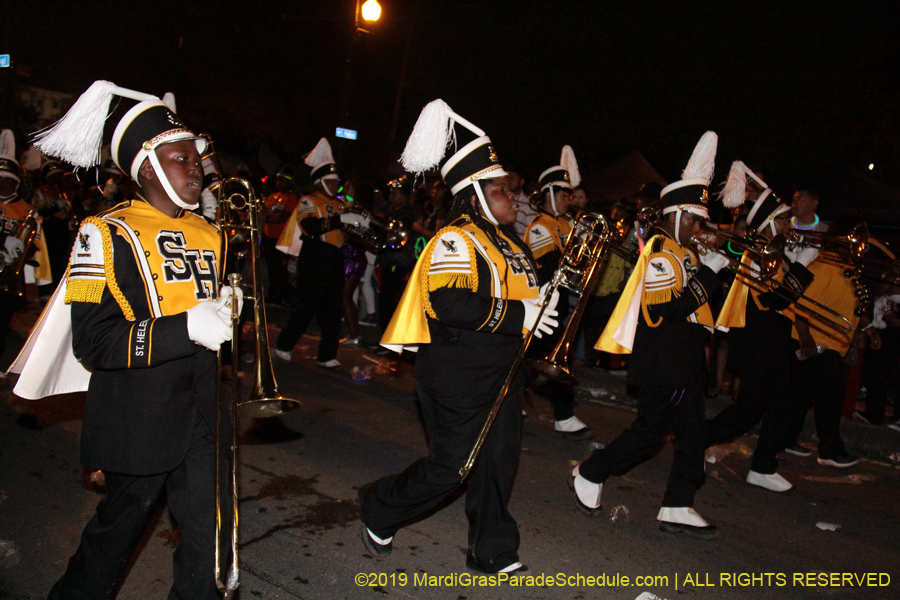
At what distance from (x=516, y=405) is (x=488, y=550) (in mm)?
736

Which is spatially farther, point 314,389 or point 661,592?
point 314,389

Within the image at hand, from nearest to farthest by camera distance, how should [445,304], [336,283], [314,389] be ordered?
[445,304] → [314,389] → [336,283]

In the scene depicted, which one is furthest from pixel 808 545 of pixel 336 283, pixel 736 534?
Result: pixel 336 283

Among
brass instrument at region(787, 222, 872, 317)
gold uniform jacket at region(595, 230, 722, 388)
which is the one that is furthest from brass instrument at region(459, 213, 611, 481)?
brass instrument at region(787, 222, 872, 317)

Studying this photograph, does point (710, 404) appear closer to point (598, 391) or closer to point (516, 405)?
point (598, 391)

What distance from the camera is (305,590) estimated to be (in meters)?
3.45

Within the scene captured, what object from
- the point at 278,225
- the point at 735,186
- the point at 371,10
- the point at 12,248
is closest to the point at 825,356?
the point at 735,186

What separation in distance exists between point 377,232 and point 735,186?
4479mm

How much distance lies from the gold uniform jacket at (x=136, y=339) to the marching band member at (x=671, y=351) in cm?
263

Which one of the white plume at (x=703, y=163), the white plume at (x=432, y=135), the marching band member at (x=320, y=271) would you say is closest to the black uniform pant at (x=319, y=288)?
the marching band member at (x=320, y=271)

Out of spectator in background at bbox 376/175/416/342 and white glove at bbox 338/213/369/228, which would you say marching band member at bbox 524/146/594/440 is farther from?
spectator in background at bbox 376/175/416/342

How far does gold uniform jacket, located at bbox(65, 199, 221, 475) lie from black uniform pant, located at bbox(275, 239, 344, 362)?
206 inches

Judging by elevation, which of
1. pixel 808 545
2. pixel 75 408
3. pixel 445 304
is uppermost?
pixel 445 304

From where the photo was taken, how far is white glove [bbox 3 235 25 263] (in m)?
6.31
